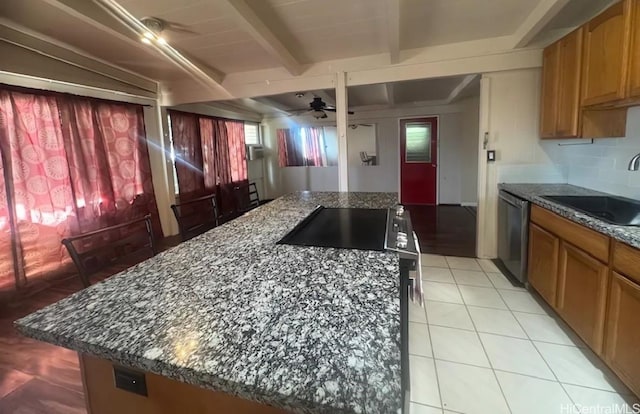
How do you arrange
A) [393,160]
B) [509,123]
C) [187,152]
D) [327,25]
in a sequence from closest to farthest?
[327,25]
[509,123]
[187,152]
[393,160]

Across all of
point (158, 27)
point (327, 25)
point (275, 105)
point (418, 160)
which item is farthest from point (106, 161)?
point (418, 160)

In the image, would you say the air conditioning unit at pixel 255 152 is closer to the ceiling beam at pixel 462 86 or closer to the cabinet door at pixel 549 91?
the ceiling beam at pixel 462 86

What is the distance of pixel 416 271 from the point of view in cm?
122

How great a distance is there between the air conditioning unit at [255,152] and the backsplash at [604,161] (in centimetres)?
543

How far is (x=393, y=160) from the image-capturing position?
6.83 metres

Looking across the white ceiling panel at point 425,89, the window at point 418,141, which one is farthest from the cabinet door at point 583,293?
the window at point 418,141

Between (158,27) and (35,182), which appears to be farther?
(35,182)

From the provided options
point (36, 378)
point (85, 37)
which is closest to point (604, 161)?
point (36, 378)

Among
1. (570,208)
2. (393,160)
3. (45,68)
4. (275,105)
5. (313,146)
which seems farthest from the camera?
(313,146)

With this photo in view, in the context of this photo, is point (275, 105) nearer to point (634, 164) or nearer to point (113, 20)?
point (113, 20)

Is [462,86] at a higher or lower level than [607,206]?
higher

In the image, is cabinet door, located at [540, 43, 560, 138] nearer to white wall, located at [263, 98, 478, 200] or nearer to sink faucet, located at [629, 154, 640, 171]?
sink faucet, located at [629, 154, 640, 171]

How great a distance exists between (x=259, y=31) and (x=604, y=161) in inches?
114

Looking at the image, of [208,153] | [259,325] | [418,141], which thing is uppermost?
[418,141]
